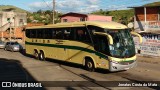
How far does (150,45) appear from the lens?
103 ft

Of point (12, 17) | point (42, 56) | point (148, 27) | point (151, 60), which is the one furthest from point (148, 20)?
point (12, 17)

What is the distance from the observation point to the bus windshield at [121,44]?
18.1m

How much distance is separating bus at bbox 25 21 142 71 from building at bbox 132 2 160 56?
36.1ft

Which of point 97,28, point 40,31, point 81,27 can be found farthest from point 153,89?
point 40,31

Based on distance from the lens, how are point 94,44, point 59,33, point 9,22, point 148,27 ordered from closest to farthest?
point 94,44, point 59,33, point 148,27, point 9,22

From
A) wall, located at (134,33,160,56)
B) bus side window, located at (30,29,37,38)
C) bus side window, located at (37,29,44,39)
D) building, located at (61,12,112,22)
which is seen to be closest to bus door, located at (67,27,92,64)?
bus side window, located at (37,29,44,39)

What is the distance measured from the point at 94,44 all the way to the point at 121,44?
1.83m

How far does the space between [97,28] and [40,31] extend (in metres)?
9.46

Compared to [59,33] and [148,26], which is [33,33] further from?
[148,26]

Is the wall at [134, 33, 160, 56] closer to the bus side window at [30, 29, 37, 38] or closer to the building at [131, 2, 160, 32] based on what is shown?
the building at [131, 2, 160, 32]

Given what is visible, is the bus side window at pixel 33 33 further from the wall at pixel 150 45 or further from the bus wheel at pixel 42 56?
the wall at pixel 150 45

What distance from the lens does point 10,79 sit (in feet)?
55.0

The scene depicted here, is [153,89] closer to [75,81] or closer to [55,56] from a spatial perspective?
[75,81]

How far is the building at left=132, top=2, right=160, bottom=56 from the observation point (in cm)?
3066
